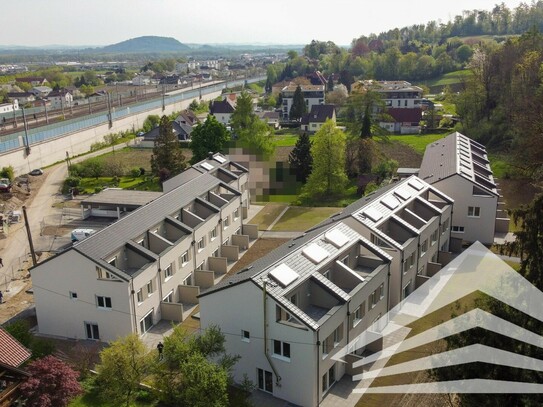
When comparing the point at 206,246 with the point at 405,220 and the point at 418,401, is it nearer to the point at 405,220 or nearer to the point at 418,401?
the point at 405,220

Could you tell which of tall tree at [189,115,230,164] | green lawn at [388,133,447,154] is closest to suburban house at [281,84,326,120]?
green lawn at [388,133,447,154]

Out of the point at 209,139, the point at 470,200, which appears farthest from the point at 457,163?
the point at 209,139

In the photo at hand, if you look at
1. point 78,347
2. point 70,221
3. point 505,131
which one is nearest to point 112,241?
point 78,347

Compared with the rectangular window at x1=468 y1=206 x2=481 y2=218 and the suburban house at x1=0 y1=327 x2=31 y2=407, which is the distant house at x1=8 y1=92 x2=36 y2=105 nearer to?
the rectangular window at x1=468 y1=206 x2=481 y2=218

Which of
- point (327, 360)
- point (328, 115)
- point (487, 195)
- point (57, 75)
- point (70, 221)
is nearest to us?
point (327, 360)

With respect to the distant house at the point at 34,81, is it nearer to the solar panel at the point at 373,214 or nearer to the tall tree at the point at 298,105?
the tall tree at the point at 298,105

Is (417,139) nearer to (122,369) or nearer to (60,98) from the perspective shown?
(122,369)

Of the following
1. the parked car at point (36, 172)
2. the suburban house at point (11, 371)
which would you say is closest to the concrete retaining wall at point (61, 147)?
the parked car at point (36, 172)
